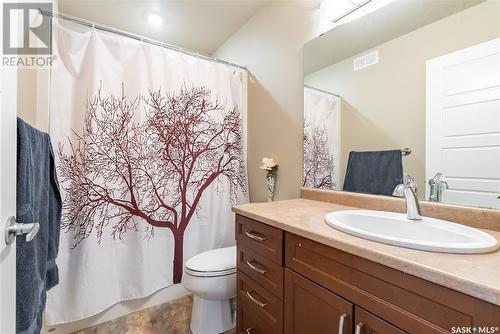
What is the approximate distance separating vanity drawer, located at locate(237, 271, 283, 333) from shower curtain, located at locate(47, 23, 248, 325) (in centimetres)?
76

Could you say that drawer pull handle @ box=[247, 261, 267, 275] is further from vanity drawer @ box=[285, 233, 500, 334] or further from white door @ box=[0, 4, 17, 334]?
white door @ box=[0, 4, 17, 334]

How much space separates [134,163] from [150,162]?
0.10 meters

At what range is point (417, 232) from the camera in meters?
0.93

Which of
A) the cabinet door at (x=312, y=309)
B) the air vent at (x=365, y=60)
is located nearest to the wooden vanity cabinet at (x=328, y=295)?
the cabinet door at (x=312, y=309)

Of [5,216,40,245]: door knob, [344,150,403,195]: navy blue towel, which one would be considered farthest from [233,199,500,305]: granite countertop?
[5,216,40,245]: door knob

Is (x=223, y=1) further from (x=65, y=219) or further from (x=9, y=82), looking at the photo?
(x=65, y=219)

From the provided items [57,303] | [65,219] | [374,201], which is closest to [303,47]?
[374,201]

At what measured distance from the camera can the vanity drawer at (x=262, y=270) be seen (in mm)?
1024

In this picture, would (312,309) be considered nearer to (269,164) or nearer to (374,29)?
(269,164)

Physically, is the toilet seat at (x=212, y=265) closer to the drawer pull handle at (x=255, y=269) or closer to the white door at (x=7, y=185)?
the drawer pull handle at (x=255, y=269)

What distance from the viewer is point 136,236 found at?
1646 millimetres

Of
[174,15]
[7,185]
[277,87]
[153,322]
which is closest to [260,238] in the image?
[7,185]

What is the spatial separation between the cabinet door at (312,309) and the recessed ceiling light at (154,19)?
90.7 inches

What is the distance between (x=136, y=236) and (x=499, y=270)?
71.3 inches
